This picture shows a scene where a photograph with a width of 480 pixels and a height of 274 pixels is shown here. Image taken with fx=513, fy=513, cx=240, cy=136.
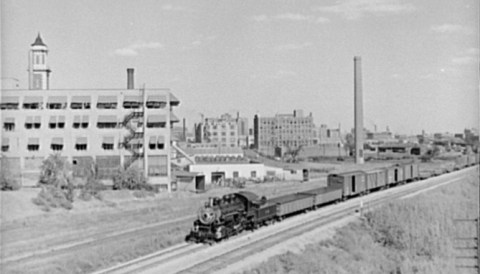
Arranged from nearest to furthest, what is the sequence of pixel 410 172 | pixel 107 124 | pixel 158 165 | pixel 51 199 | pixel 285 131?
1. pixel 51 199
2. pixel 107 124
3. pixel 158 165
4. pixel 410 172
5. pixel 285 131

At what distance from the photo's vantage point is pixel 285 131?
8444 centimetres

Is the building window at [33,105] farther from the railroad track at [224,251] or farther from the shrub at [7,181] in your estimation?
the railroad track at [224,251]

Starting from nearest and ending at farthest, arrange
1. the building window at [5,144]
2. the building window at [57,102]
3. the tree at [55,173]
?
the tree at [55,173] < the building window at [5,144] < the building window at [57,102]

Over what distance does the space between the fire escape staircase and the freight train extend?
12306 mm

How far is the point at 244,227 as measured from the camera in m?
19.4

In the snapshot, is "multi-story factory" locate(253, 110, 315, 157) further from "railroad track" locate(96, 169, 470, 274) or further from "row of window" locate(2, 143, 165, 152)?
"railroad track" locate(96, 169, 470, 274)

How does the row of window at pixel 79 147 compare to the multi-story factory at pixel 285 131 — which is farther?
the multi-story factory at pixel 285 131

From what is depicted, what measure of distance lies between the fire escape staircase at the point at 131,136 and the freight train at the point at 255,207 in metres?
12.3

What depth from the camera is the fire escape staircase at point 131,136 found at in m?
32.7

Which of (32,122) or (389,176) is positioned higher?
(32,122)

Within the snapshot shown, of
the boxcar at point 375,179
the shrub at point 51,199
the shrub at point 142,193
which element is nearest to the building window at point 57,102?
the shrub at point 51,199

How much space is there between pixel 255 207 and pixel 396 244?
282 inches

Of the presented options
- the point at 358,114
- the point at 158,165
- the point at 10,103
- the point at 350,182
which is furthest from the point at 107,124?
the point at 358,114

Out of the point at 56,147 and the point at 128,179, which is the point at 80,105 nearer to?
the point at 56,147
